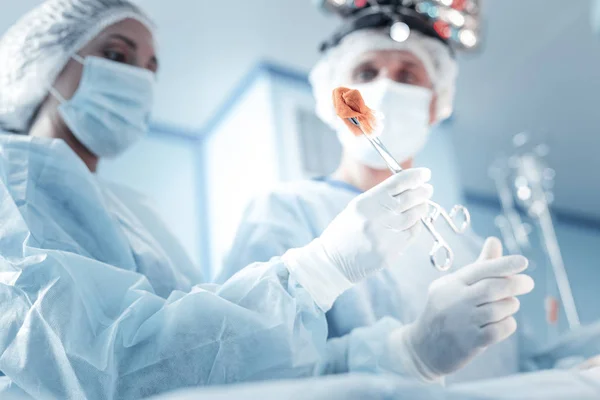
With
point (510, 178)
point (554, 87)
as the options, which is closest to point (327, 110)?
point (554, 87)

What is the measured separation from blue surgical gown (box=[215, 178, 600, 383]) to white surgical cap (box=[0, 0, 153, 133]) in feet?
1.98

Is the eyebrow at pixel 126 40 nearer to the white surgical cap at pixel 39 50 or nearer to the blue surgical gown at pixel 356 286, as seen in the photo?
the white surgical cap at pixel 39 50

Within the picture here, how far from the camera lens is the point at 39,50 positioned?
4.55 feet

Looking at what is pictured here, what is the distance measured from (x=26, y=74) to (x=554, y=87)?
2.79 m

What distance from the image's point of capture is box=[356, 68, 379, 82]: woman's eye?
1617 mm

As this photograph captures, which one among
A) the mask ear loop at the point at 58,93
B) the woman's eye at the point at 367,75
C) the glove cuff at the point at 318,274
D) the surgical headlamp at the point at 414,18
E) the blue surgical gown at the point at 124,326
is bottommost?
the blue surgical gown at the point at 124,326

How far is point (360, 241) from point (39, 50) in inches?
38.1

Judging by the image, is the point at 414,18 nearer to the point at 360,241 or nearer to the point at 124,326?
the point at 360,241

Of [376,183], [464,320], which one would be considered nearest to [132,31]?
[376,183]

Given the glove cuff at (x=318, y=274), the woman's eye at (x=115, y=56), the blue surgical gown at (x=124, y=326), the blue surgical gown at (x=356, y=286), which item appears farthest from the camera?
the woman's eye at (x=115, y=56)

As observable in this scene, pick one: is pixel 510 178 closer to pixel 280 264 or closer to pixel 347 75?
pixel 347 75

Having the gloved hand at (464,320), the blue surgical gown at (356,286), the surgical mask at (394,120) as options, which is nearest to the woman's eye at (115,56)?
the blue surgical gown at (356,286)

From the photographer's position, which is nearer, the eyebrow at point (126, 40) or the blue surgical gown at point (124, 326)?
the blue surgical gown at point (124, 326)

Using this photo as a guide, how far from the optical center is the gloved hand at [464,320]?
102 centimetres
